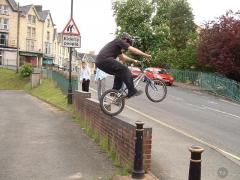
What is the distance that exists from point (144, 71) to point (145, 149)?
3.04 meters

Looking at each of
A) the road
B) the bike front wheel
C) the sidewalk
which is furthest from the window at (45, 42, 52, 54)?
the bike front wheel

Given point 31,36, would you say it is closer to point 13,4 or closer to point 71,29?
point 13,4

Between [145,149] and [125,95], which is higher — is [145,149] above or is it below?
below

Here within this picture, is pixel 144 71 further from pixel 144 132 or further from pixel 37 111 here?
pixel 37 111

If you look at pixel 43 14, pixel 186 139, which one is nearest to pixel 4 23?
pixel 43 14

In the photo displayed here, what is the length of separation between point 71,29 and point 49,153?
31.7ft

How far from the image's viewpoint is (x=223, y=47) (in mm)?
38312

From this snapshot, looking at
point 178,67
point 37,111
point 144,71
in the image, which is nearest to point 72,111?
point 37,111

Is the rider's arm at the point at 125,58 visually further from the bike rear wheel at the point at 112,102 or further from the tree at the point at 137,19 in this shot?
the tree at the point at 137,19

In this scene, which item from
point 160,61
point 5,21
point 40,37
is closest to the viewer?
point 160,61

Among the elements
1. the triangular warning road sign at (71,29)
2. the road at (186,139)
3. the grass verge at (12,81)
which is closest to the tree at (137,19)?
the grass verge at (12,81)

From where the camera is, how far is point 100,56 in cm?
1120

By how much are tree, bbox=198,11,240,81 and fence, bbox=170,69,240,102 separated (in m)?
0.96

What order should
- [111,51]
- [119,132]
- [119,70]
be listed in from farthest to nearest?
[119,70] → [111,51] → [119,132]
